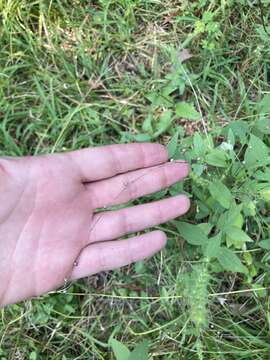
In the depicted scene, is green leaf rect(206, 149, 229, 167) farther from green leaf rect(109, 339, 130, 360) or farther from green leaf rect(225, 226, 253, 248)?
green leaf rect(109, 339, 130, 360)

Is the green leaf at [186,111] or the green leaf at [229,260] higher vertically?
the green leaf at [186,111]

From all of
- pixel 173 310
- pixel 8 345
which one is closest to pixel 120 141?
pixel 173 310

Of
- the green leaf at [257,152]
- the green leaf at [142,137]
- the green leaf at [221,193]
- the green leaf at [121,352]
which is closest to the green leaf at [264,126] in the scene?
the green leaf at [257,152]

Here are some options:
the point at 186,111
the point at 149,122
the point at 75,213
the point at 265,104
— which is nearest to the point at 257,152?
the point at 265,104

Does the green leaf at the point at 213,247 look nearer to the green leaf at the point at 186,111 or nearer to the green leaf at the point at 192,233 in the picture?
the green leaf at the point at 192,233

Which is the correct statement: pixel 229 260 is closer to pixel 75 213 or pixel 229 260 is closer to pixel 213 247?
pixel 213 247
